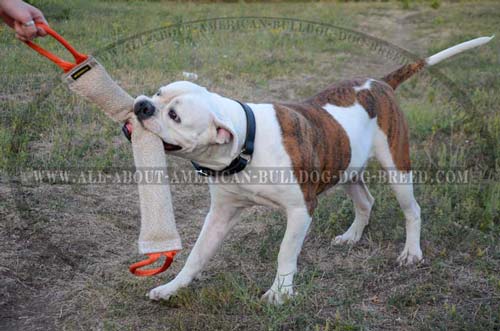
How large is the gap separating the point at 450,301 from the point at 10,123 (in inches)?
171

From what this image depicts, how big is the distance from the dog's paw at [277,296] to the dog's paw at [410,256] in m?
1.06

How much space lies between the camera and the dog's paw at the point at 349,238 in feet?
15.3

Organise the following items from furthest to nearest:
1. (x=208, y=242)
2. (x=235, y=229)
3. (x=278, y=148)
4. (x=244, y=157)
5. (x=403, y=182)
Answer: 1. (x=235, y=229)
2. (x=403, y=182)
3. (x=208, y=242)
4. (x=278, y=148)
5. (x=244, y=157)

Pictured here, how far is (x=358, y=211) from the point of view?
15.5 ft

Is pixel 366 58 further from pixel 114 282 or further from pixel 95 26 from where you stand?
pixel 114 282

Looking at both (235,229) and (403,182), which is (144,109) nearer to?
(235,229)

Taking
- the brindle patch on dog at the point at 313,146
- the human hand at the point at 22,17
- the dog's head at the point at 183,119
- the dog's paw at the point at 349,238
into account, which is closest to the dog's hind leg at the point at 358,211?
the dog's paw at the point at 349,238

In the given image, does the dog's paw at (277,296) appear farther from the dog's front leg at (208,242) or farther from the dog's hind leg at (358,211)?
the dog's hind leg at (358,211)

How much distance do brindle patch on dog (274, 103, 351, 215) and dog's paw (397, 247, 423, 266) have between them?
0.80m

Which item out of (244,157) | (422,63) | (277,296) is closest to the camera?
(244,157)

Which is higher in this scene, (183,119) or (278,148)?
(183,119)

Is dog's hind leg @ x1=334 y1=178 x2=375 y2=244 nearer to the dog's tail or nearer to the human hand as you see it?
the dog's tail

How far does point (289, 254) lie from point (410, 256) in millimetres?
1169

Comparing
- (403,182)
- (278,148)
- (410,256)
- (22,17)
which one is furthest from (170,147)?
(410,256)
